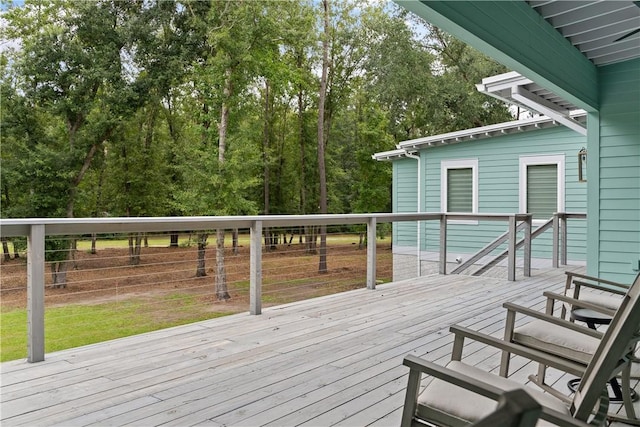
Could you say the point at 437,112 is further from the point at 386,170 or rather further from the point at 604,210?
the point at 604,210

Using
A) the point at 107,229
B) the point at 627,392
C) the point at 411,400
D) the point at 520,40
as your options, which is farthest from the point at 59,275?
the point at 627,392

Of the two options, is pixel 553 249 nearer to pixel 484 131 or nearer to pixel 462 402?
pixel 484 131

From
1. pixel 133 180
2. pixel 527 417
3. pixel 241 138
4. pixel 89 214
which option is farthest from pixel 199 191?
pixel 527 417

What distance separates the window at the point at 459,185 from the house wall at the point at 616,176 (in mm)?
5296

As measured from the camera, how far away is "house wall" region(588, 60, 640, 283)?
486 cm

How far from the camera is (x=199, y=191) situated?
14312 mm

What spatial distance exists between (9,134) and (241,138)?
282 inches

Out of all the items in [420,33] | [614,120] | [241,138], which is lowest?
[614,120]

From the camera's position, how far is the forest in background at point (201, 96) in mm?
14281

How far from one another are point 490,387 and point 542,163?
9.34 meters

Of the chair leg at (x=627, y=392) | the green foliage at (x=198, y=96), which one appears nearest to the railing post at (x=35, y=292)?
the chair leg at (x=627, y=392)

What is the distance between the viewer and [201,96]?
601 inches

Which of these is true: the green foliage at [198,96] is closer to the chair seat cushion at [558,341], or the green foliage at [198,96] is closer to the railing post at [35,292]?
the railing post at [35,292]

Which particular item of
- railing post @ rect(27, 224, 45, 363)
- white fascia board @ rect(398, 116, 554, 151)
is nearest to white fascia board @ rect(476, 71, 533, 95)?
white fascia board @ rect(398, 116, 554, 151)
